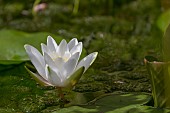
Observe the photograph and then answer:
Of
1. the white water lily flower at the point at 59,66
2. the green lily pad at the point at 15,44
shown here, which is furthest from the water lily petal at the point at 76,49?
the green lily pad at the point at 15,44

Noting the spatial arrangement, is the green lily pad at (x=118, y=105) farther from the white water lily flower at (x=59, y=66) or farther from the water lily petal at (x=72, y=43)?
the water lily petal at (x=72, y=43)

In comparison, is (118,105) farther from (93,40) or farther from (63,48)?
(93,40)

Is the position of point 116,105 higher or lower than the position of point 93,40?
lower

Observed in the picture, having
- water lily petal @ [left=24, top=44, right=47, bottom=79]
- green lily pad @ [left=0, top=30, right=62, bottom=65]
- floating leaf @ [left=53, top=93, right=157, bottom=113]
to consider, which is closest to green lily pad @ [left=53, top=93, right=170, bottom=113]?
floating leaf @ [left=53, top=93, right=157, bottom=113]

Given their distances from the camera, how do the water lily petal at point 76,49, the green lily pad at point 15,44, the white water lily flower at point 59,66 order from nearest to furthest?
1. the white water lily flower at point 59,66
2. the water lily petal at point 76,49
3. the green lily pad at point 15,44

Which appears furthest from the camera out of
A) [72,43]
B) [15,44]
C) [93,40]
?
[93,40]

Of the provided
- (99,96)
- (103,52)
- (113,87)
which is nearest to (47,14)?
(103,52)

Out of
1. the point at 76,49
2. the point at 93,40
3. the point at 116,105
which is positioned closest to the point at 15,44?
the point at 93,40

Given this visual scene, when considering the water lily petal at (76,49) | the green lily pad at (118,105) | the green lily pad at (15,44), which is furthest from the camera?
the green lily pad at (15,44)
